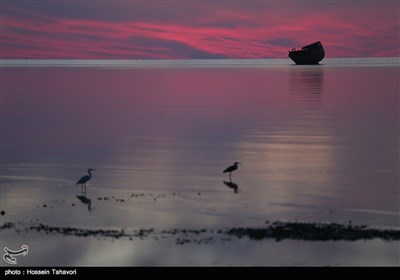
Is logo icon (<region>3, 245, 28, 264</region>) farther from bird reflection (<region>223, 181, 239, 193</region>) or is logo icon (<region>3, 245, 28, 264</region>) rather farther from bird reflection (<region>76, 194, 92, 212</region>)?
bird reflection (<region>223, 181, 239, 193</region>)

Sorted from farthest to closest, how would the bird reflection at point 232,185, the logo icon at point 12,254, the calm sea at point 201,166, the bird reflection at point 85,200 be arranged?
the bird reflection at point 232,185
the bird reflection at point 85,200
the calm sea at point 201,166
the logo icon at point 12,254

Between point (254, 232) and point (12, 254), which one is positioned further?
point (254, 232)

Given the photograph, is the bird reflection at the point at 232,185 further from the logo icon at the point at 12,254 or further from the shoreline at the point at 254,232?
the logo icon at the point at 12,254

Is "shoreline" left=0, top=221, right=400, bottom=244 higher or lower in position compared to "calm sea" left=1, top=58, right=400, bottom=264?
lower

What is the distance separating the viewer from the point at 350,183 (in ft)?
91.1

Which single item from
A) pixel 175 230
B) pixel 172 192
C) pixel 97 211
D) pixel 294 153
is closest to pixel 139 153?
pixel 294 153

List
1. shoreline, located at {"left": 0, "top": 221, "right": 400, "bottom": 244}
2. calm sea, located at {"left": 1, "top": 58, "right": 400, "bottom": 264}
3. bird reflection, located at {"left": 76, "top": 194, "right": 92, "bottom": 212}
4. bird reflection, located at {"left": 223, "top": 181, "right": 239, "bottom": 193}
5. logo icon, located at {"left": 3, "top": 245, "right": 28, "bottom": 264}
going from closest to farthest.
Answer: logo icon, located at {"left": 3, "top": 245, "right": 28, "bottom": 264}, shoreline, located at {"left": 0, "top": 221, "right": 400, "bottom": 244}, calm sea, located at {"left": 1, "top": 58, "right": 400, "bottom": 264}, bird reflection, located at {"left": 76, "top": 194, "right": 92, "bottom": 212}, bird reflection, located at {"left": 223, "top": 181, "right": 239, "bottom": 193}

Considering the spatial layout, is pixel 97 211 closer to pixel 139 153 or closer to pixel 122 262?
pixel 122 262

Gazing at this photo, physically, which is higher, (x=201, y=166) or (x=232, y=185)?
(x=201, y=166)

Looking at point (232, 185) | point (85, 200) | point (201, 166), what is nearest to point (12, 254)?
point (85, 200)

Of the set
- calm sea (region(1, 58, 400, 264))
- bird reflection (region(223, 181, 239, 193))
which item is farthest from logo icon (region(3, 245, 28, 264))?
bird reflection (region(223, 181, 239, 193))

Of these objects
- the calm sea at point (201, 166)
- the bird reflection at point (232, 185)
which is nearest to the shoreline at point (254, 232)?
the calm sea at point (201, 166)

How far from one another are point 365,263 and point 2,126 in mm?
37790

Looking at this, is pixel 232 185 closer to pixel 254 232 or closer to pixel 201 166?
pixel 201 166
